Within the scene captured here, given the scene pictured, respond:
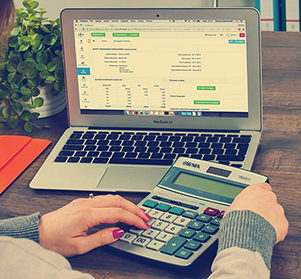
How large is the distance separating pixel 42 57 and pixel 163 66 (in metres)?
0.32

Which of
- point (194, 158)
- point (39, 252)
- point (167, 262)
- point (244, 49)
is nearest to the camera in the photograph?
point (39, 252)

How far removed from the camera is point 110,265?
2.44 ft

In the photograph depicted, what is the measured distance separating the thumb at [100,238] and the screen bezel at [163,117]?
0.42 meters

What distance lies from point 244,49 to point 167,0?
113 cm

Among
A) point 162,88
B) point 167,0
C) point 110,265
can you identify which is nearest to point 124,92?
point 162,88

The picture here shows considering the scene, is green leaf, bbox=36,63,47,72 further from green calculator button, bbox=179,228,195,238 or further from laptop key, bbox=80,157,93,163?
green calculator button, bbox=179,228,195,238

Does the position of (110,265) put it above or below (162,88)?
below

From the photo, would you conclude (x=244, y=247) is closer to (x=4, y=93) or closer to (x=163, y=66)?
(x=163, y=66)

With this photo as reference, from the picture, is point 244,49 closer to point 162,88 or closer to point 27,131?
point 162,88

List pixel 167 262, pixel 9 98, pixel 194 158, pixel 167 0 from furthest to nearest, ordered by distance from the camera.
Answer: pixel 167 0
pixel 9 98
pixel 194 158
pixel 167 262

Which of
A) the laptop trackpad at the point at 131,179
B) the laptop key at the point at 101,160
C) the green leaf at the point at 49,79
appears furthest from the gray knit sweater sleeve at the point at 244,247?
the green leaf at the point at 49,79

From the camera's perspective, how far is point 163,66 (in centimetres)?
109

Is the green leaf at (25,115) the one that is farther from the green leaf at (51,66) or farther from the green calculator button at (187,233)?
the green calculator button at (187,233)

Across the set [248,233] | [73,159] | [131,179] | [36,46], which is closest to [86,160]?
[73,159]
